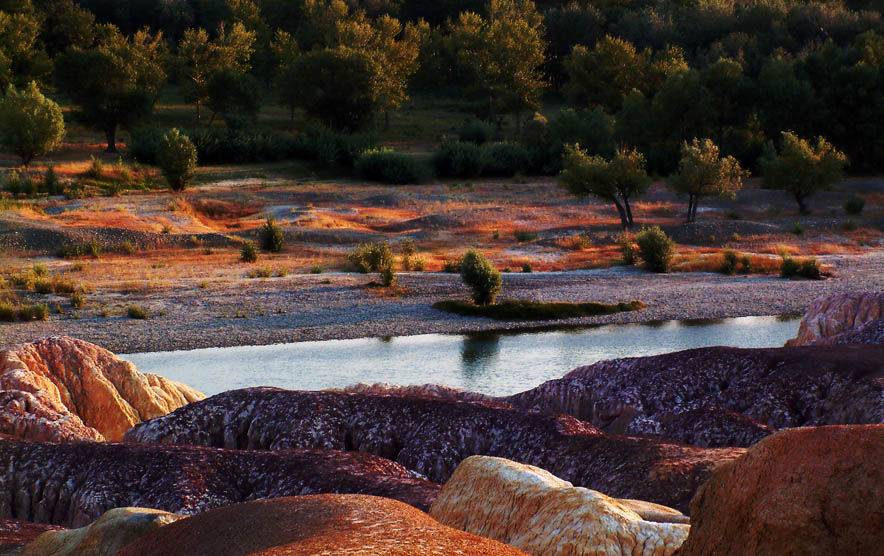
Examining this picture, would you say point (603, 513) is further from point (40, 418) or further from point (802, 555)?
point (40, 418)

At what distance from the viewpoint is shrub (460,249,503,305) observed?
3209 centimetres

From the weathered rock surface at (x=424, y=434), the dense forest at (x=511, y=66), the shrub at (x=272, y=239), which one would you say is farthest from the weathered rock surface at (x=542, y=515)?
the dense forest at (x=511, y=66)

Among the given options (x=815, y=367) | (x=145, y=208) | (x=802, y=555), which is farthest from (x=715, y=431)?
(x=145, y=208)

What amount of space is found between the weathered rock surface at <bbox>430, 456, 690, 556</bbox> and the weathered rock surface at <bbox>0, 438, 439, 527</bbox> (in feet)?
7.11

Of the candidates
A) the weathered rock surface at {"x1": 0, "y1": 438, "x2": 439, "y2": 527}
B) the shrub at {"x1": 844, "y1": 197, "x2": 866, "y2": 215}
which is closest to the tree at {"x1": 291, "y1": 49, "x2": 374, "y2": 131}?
the shrub at {"x1": 844, "y1": 197, "x2": 866, "y2": 215}

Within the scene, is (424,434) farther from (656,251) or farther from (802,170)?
(802,170)

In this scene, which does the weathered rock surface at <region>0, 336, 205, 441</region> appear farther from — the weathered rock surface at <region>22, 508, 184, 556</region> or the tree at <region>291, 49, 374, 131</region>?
the tree at <region>291, 49, 374, 131</region>

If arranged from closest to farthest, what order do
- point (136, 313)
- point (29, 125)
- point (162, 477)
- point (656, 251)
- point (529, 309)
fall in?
point (162, 477) → point (136, 313) → point (529, 309) → point (656, 251) → point (29, 125)

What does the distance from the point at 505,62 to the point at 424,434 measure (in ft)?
263

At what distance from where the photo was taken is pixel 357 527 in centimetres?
399

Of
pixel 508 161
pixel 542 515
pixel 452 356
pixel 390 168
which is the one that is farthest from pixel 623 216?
pixel 542 515

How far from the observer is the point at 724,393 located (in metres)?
12.5

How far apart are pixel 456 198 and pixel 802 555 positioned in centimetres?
5420

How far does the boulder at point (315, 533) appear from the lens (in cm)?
357
